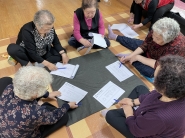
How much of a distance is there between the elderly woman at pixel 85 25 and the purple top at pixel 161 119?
1.17 m

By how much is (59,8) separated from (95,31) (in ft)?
4.13

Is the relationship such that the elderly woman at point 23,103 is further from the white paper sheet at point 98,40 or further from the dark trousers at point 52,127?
the white paper sheet at point 98,40

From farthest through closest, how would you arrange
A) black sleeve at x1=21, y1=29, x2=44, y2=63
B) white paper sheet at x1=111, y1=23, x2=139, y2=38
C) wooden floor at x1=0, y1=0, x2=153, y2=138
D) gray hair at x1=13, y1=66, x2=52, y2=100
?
white paper sheet at x1=111, y1=23, x2=139, y2=38 < black sleeve at x1=21, y1=29, x2=44, y2=63 < wooden floor at x1=0, y1=0, x2=153, y2=138 < gray hair at x1=13, y1=66, x2=52, y2=100

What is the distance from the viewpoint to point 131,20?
8.79 feet

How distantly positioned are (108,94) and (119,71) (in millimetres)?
355

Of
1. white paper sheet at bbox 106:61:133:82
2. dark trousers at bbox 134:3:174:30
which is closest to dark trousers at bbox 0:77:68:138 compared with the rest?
white paper sheet at bbox 106:61:133:82

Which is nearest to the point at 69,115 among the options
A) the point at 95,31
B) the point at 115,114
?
the point at 115,114

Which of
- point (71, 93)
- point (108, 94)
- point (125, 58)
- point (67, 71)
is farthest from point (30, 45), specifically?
point (125, 58)

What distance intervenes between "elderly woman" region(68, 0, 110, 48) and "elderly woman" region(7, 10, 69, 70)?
29 centimetres

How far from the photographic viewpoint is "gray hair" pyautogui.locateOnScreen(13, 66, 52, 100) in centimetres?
88

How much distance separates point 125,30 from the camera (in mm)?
2480

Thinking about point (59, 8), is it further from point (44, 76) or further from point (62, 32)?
point (44, 76)

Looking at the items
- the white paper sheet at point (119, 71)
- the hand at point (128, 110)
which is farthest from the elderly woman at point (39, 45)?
the hand at point (128, 110)

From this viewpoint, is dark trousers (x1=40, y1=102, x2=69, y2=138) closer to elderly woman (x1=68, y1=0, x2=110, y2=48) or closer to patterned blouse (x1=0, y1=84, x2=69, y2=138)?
patterned blouse (x1=0, y1=84, x2=69, y2=138)
